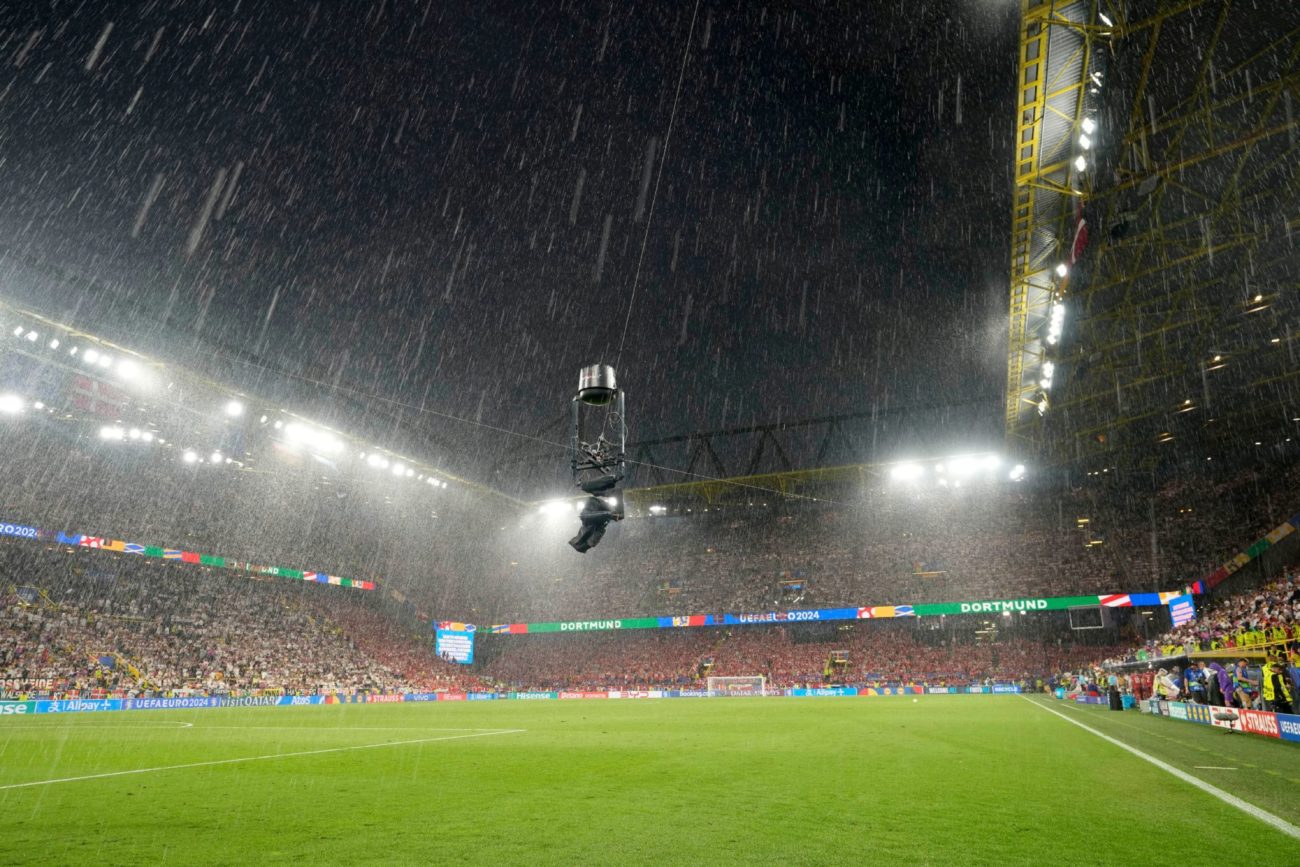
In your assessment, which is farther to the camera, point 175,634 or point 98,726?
point 175,634

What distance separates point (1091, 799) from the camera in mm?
5883

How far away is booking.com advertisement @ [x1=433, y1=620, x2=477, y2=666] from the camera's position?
162ft

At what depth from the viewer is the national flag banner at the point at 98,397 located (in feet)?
107

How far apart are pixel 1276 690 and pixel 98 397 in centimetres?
4219

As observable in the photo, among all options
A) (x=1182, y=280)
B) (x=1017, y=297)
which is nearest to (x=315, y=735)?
(x=1017, y=297)

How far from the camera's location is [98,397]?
33.2 m

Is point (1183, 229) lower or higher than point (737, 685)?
higher

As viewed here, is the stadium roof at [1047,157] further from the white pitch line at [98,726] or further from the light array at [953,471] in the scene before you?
the light array at [953,471]

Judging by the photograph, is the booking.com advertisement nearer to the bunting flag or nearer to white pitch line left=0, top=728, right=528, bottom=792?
the bunting flag

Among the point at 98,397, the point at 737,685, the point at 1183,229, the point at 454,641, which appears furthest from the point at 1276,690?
the point at 454,641

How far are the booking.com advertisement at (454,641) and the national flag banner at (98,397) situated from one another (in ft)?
79.0

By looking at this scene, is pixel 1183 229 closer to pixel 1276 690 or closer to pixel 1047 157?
pixel 1047 157

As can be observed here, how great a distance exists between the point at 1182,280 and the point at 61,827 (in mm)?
22055

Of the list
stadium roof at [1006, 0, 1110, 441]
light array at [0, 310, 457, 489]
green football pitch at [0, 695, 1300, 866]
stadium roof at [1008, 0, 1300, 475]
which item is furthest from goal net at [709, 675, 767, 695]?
green football pitch at [0, 695, 1300, 866]
